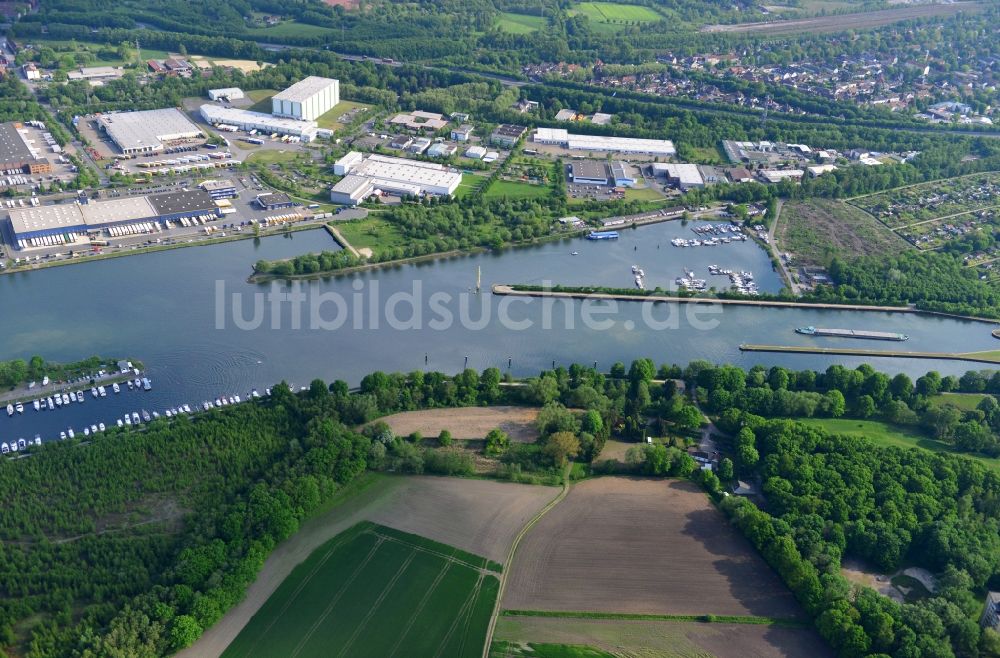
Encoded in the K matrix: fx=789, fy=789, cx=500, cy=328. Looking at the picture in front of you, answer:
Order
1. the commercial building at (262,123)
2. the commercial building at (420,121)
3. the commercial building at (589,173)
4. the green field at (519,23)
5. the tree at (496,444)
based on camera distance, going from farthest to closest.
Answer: the green field at (519,23) < the commercial building at (420,121) < the commercial building at (262,123) < the commercial building at (589,173) < the tree at (496,444)

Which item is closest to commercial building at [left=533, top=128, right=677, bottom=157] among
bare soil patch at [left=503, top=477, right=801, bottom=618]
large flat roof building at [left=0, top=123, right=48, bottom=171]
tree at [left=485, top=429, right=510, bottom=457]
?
large flat roof building at [left=0, top=123, right=48, bottom=171]

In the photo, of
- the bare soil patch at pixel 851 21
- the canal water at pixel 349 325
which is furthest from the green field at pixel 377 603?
the bare soil patch at pixel 851 21

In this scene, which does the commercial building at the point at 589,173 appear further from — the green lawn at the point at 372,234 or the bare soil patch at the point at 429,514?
the bare soil patch at the point at 429,514

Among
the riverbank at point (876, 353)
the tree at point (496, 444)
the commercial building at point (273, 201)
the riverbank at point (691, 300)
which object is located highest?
the commercial building at point (273, 201)

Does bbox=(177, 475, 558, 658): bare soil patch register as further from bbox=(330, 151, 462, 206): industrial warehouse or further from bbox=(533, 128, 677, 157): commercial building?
bbox=(533, 128, 677, 157): commercial building

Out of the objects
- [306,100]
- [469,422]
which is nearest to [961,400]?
[469,422]

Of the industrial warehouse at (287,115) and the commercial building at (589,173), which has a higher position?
the industrial warehouse at (287,115)

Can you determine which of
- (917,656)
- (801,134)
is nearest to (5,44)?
(801,134)
